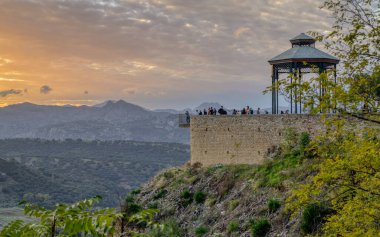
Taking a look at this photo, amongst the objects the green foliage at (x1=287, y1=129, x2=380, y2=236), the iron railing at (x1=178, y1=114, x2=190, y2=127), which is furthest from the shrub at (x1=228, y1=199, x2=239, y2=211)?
the iron railing at (x1=178, y1=114, x2=190, y2=127)

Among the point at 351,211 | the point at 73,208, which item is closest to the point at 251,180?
the point at 351,211

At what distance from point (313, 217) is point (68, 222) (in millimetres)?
13553

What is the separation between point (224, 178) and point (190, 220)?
3078 mm

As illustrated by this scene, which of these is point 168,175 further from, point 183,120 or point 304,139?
point 304,139

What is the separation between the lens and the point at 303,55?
2964cm

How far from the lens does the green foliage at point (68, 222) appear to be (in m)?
6.62

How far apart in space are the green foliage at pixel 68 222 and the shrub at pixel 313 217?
12626 mm

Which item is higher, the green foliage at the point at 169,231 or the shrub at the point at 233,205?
the shrub at the point at 233,205

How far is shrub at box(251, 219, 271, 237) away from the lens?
65.0 ft

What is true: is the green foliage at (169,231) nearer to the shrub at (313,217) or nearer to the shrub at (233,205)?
the shrub at (233,205)

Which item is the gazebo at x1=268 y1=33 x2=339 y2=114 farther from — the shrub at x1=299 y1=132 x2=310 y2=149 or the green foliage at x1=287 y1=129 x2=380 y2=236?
the green foliage at x1=287 y1=129 x2=380 y2=236

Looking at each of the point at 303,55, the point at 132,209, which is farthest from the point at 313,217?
the point at 303,55

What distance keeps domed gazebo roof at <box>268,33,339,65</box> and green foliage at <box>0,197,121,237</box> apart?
2355cm

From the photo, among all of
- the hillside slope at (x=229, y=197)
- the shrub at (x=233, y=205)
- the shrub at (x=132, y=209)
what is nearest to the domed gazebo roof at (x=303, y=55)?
the hillside slope at (x=229, y=197)
